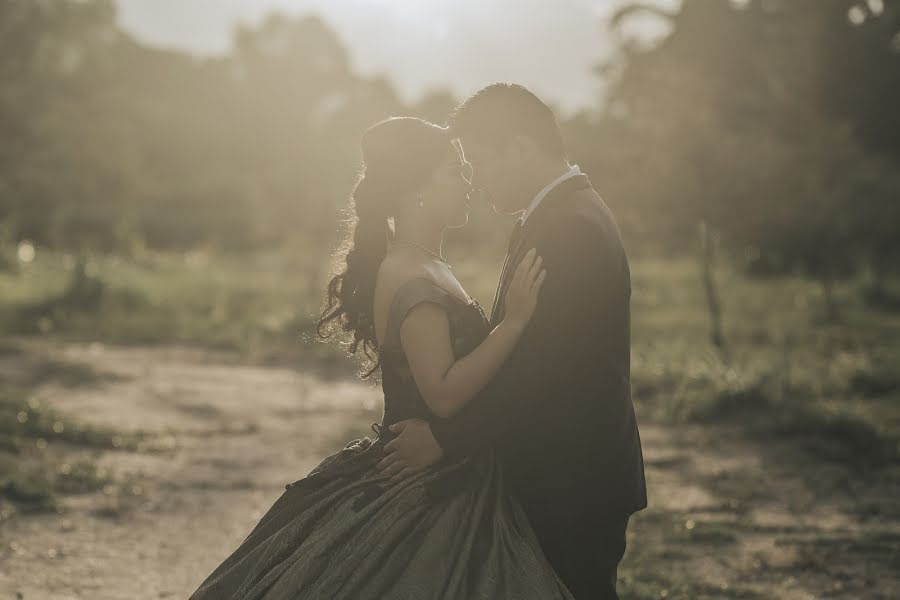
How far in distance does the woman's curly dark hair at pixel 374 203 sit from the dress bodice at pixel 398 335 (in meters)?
0.20

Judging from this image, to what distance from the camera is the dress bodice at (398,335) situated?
9.77ft

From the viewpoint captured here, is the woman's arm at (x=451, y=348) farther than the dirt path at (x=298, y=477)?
No

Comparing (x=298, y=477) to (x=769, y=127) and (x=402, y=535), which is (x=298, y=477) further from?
(x=769, y=127)

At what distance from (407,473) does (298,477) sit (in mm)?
4202

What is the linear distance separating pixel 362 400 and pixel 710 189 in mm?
5301

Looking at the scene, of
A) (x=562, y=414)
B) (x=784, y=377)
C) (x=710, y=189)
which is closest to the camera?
(x=562, y=414)

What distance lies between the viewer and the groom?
9.52 feet

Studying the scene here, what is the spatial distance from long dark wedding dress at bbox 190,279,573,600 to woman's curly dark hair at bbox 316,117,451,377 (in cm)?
25

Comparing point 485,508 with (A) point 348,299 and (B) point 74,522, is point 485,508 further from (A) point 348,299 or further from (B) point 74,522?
(B) point 74,522

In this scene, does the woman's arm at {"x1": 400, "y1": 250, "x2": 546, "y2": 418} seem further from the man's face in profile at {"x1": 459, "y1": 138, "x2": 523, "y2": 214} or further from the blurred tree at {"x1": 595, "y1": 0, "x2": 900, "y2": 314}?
the blurred tree at {"x1": 595, "y1": 0, "x2": 900, "y2": 314}

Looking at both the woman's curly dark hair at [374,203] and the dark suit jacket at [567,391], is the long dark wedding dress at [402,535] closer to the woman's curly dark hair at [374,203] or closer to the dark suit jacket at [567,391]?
the dark suit jacket at [567,391]

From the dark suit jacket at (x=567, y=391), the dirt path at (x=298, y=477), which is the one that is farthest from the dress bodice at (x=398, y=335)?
the dirt path at (x=298, y=477)

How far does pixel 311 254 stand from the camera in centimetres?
2398

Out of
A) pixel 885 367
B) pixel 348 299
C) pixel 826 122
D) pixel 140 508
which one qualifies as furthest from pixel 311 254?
pixel 348 299
